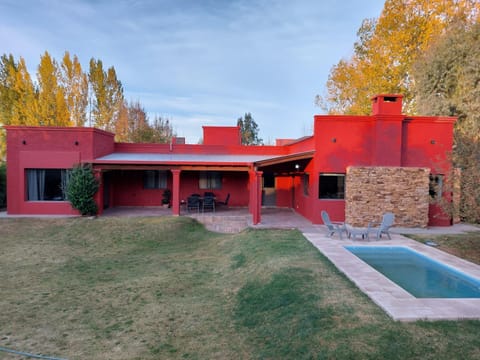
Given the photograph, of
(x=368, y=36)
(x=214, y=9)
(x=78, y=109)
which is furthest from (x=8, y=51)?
(x=368, y=36)

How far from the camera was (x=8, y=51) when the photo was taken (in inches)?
1155

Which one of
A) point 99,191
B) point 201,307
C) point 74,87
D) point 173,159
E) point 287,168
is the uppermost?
point 74,87

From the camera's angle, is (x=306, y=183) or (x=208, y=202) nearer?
(x=306, y=183)

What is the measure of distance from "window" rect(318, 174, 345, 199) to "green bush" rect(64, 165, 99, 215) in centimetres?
1056

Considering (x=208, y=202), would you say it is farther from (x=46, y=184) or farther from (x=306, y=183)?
(x=46, y=184)

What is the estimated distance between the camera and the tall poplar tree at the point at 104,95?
3250 cm

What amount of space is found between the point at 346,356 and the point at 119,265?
7783mm

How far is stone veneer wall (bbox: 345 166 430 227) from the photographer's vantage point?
498 inches

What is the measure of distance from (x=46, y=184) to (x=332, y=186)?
13703mm

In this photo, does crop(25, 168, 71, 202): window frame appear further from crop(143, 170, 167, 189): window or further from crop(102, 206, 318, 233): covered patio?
crop(143, 170, 167, 189): window

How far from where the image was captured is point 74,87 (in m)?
31.3

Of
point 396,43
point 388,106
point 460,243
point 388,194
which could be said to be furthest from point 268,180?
point 396,43

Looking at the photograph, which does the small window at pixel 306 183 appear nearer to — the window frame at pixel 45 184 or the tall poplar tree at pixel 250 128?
the window frame at pixel 45 184

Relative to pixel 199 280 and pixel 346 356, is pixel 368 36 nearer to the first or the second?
pixel 199 280
